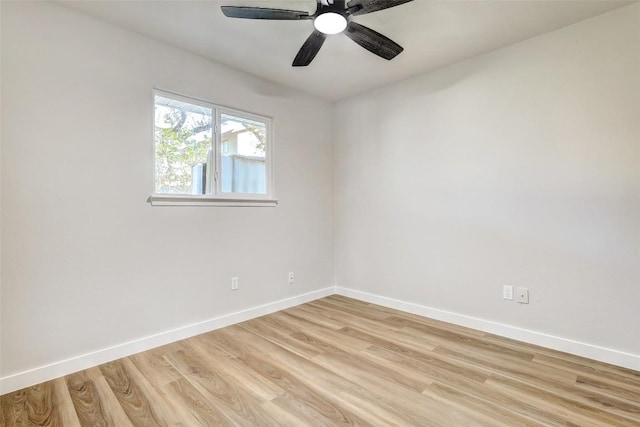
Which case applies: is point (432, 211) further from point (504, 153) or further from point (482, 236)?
point (504, 153)

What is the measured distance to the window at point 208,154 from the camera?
2.59 m

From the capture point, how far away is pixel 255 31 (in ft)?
7.83

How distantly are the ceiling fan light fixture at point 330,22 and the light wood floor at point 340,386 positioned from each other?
7.17ft

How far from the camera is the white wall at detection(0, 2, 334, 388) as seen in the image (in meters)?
1.94

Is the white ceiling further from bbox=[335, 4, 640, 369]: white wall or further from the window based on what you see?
the window

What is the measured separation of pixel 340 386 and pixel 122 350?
1640 millimetres

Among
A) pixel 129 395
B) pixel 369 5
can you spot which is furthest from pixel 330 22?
pixel 129 395

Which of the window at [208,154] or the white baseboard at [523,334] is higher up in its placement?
the window at [208,154]

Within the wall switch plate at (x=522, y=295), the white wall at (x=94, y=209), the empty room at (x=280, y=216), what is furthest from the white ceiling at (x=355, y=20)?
the wall switch plate at (x=522, y=295)

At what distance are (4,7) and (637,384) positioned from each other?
453 centimetres

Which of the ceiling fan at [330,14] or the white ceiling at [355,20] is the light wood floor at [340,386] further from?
the white ceiling at [355,20]

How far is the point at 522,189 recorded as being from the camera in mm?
2547

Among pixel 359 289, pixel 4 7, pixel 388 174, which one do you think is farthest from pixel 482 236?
pixel 4 7

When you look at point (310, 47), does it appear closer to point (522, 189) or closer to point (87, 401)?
point (522, 189)
